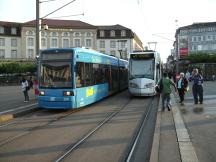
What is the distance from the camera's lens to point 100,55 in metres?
23.7

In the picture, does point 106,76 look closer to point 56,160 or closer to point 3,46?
point 56,160

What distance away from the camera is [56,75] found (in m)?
18.0

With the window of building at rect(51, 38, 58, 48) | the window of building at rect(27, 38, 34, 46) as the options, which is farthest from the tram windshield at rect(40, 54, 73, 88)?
the window of building at rect(51, 38, 58, 48)

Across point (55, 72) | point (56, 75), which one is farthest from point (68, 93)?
point (55, 72)

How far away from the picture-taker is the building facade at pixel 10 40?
114 metres

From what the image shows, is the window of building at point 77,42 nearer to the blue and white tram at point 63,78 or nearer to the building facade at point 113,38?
the building facade at point 113,38

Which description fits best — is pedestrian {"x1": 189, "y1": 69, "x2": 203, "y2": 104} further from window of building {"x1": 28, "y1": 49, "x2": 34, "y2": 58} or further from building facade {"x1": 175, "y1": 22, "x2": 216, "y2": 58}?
building facade {"x1": 175, "y1": 22, "x2": 216, "y2": 58}

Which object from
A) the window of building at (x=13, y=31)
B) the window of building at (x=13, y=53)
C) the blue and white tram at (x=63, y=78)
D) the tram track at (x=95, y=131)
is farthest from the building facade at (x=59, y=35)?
the tram track at (x=95, y=131)

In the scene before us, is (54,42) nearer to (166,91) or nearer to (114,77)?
(114,77)

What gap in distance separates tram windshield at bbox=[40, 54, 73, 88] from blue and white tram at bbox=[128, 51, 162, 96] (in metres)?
9.40

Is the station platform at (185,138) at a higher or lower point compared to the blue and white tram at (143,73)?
lower

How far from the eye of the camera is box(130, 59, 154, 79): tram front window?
26656mm

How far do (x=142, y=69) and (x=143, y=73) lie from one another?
13.6 inches

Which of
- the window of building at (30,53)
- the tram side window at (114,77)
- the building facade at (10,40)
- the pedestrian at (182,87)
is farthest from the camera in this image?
the window of building at (30,53)
